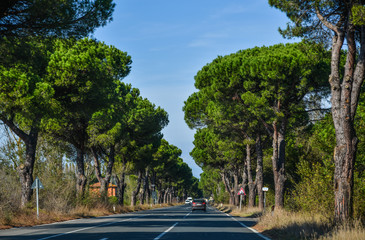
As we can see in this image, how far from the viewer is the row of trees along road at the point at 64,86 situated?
14.1m

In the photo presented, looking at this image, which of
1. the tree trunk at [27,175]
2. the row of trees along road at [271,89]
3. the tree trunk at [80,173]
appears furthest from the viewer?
the tree trunk at [80,173]

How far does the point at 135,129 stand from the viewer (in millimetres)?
43781

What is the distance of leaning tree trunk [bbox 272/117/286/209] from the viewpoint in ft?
93.2

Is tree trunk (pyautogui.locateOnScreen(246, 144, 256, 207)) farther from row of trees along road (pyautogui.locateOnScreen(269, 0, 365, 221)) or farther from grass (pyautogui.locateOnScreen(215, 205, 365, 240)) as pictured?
row of trees along road (pyautogui.locateOnScreen(269, 0, 365, 221))

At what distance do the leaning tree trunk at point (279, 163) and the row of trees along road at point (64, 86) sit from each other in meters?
10.2

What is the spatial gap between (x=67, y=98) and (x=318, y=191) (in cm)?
1345

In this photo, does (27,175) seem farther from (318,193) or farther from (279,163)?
(318,193)

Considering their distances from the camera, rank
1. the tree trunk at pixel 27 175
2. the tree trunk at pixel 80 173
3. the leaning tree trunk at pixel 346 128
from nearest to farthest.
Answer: the leaning tree trunk at pixel 346 128, the tree trunk at pixel 27 175, the tree trunk at pixel 80 173

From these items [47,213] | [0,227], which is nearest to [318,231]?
[0,227]

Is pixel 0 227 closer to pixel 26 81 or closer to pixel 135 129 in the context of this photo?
pixel 26 81

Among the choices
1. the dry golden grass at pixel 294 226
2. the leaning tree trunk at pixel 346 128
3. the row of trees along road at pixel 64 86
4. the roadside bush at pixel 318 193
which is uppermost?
the row of trees along road at pixel 64 86

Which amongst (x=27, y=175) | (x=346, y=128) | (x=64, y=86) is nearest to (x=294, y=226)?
(x=346, y=128)

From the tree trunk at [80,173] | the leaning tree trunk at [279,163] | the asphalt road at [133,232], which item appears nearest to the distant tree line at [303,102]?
the leaning tree trunk at [279,163]

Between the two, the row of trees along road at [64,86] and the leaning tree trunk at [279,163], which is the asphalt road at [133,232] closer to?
the row of trees along road at [64,86]
